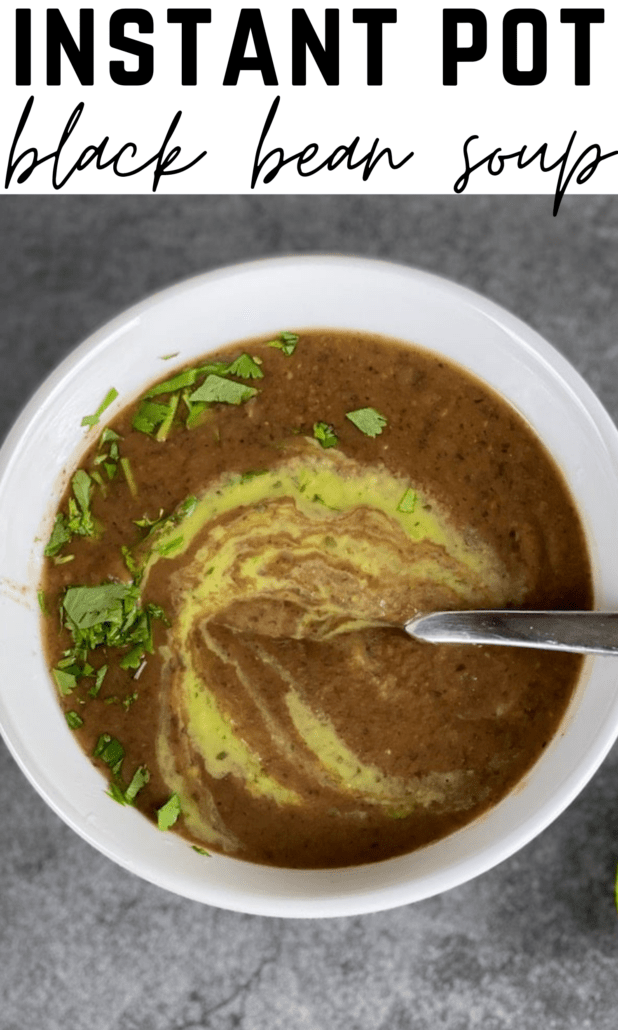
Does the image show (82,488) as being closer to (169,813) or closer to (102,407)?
(102,407)

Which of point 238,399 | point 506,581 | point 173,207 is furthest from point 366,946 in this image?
point 173,207

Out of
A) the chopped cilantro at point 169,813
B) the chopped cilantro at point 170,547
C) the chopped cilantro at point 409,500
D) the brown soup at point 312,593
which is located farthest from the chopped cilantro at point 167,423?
the chopped cilantro at point 169,813

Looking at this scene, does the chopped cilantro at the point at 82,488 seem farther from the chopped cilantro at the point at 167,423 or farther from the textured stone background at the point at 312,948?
the textured stone background at the point at 312,948

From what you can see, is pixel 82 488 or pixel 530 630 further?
pixel 82 488

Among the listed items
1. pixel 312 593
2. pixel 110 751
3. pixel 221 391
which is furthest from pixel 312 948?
pixel 221 391

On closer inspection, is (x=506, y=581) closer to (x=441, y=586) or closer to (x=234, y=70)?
(x=441, y=586)

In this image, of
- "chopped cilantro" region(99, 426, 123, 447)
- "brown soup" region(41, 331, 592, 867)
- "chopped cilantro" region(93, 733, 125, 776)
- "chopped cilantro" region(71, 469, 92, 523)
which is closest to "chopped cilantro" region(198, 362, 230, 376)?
"brown soup" region(41, 331, 592, 867)
